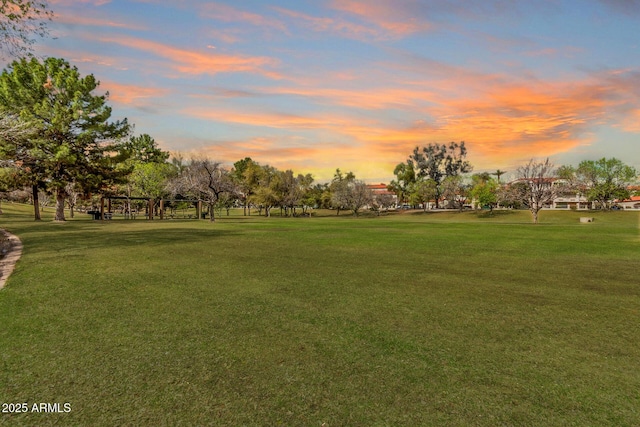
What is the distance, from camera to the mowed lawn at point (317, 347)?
3953 mm

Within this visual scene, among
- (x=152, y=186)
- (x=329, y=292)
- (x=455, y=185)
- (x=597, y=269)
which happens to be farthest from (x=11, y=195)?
(x=455, y=185)

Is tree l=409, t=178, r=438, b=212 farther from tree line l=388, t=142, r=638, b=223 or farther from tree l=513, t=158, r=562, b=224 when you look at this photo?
tree l=513, t=158, r=562, b=224

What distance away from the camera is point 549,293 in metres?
9.38

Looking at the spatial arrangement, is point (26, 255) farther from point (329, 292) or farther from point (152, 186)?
point (152, 186)

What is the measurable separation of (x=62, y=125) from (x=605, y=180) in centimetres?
10985

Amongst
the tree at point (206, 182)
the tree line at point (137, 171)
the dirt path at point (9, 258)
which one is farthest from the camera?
the tree at point (206, 182)

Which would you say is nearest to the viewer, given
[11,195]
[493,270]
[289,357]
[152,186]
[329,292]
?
[289,357]

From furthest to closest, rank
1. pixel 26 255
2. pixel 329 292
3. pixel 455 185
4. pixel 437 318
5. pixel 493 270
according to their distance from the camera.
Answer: pixel 455 185
pixel 26 255
pixel 493 270
pixel 329 292
pixel 437 318

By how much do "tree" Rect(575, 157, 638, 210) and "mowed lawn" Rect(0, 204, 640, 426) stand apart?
94589mm

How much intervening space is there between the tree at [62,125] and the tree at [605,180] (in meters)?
99.7

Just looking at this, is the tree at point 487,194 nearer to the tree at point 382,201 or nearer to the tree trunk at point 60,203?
the tree at point 382,201

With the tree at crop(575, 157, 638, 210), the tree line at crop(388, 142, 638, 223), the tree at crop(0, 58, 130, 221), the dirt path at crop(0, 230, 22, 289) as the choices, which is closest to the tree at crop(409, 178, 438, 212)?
the tree line at crop(388, 142, 638, 223)

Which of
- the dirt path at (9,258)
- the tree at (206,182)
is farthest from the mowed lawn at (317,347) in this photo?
the tree at (206,182)

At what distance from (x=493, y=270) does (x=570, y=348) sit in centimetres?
738
